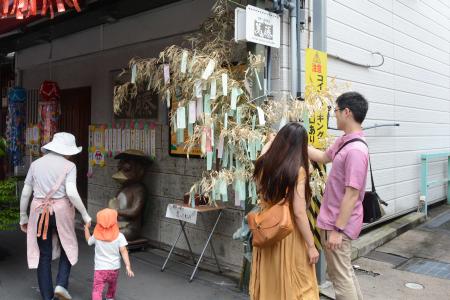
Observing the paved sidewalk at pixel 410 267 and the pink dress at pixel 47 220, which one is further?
the paved sidewalk at pixel 410 267

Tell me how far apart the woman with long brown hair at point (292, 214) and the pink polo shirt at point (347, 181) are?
0.35 meters

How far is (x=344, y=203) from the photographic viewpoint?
11.0ft

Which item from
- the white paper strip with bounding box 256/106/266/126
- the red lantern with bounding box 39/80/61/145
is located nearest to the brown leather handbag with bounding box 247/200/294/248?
the white paper strip with bounding box 256/106/266/126

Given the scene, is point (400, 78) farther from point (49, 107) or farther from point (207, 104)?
point (49, 107)

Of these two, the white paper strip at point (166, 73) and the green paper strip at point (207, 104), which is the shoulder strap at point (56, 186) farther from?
the green paper strip at point (207, 104)

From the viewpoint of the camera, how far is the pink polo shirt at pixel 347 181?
3355 mm

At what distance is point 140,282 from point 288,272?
2.48 metres

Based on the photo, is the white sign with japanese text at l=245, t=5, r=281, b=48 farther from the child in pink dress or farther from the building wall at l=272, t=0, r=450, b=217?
the child in pink dress

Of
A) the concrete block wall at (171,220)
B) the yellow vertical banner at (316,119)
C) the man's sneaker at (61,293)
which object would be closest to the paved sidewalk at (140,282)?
the man's sneaker at (61,293)

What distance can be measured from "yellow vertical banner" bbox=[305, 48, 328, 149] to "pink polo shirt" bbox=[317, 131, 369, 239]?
1.11 meters

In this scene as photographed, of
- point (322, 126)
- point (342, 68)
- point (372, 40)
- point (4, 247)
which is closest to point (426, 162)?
point (372, 40)

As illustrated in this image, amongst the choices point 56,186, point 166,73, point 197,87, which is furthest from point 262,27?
point 56,186

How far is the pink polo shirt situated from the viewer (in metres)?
3.36

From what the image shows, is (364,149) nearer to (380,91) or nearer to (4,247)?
(380,91)
